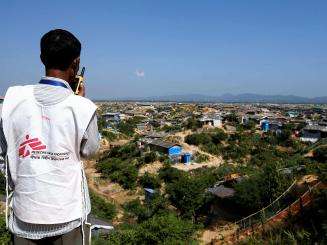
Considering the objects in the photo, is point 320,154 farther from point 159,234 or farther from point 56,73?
point 56,73

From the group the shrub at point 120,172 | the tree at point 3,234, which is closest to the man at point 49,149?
the tree at point 3,234

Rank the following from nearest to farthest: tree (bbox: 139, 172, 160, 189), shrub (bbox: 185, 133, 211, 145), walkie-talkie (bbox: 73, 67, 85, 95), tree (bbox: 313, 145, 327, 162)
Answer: walkie-talkie (bbox: 73, 67, 85, 95)
tree (bbox: 139, 172, 160, 189)
tree (bbox: 313, 145, 327, 162)
shrub (bbox: 185, 133, 211, 145)

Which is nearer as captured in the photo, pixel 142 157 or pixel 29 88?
pixel 29 88

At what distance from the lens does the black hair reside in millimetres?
1869

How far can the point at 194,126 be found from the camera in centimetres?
5362

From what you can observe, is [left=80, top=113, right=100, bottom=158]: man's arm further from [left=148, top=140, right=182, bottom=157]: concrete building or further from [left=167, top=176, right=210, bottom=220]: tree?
[left=148, top=140, right=182, bottom=157]: concrete building

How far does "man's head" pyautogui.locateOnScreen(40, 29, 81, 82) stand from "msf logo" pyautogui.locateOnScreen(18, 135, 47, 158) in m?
0.34

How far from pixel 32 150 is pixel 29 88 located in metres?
0.30

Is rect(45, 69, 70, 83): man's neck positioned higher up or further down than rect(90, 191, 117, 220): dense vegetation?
higher up

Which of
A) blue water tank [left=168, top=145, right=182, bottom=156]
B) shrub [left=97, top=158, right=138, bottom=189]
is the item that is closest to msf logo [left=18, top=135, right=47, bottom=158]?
shrub [left=97, top=158, right=138, bottom=189]

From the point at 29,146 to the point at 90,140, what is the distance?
27 cm

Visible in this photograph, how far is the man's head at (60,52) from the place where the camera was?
187cm

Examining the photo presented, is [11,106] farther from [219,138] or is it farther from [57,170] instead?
[219,138]

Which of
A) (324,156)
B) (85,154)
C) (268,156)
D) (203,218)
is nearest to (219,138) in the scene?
(268,156)
